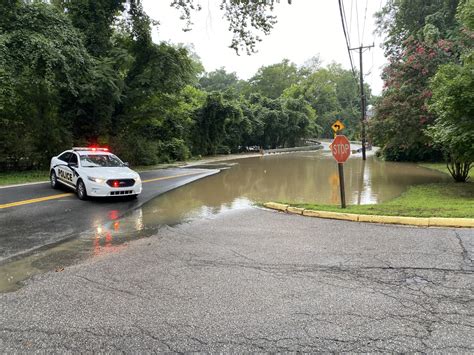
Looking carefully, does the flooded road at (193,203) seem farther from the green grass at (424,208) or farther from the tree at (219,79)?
the tree at (219,79)

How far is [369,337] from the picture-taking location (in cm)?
331

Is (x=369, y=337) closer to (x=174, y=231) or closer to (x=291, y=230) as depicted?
(x=291, y=230)

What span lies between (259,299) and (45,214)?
6.98 metres

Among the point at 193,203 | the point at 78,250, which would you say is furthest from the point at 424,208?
the point at 78,250

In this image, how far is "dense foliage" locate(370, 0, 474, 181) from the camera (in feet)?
41.2

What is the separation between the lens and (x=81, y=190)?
11.3 metres

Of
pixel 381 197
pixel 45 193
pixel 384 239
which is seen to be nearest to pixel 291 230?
pixel 384 239

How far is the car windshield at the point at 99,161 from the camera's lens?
1195 cm

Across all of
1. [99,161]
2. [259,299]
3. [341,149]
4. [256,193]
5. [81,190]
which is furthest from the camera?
[256,193]

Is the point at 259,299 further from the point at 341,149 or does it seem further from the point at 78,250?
the point at 341,149

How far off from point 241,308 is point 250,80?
285 feet

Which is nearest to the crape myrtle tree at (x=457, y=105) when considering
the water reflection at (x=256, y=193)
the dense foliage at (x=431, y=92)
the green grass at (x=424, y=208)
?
the dense foliage at (x=431, y=92)

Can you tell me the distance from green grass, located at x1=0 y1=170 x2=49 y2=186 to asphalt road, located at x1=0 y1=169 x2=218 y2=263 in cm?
147

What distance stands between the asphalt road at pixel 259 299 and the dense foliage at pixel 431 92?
754 centimetres
